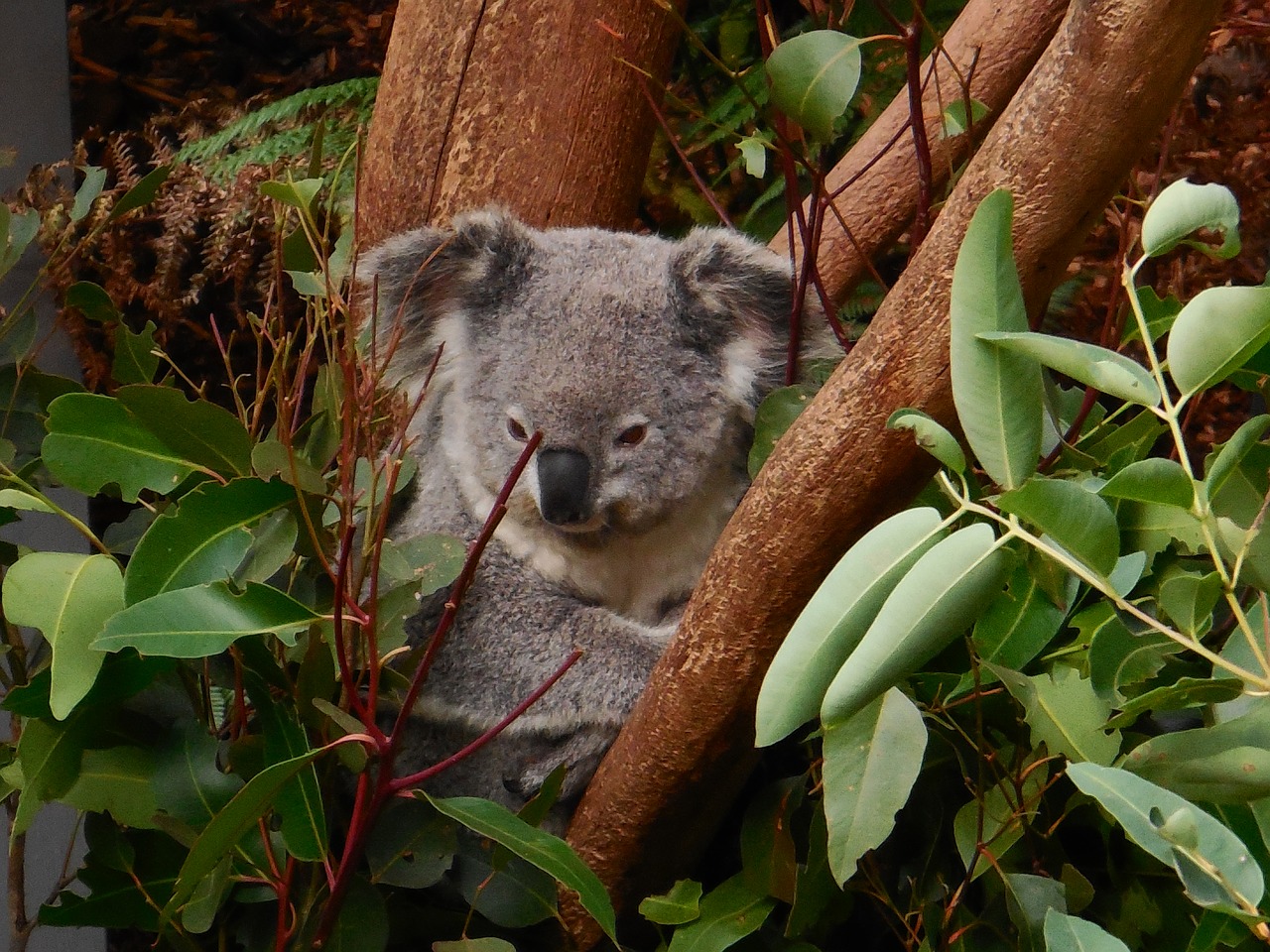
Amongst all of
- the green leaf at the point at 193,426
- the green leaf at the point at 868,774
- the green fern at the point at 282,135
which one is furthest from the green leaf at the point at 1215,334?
the green fern at the point at 282,135

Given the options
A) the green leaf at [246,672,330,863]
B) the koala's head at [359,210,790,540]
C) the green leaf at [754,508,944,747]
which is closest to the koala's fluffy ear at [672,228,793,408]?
the koala's head at [359,210,790,540]

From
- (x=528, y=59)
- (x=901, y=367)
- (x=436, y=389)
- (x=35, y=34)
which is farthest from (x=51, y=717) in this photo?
(x=35, y=34)

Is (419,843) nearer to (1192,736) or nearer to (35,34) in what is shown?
(1192,736)

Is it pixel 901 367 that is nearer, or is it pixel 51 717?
pixel 901 367

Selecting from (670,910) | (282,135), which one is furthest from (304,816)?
(282,135)

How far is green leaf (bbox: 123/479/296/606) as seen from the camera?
113cm

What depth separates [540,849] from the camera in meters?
1.10

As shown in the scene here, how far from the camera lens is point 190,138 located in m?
2.85

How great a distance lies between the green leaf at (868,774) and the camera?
95 centimetres

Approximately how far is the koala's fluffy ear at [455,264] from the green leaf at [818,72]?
60 centimetres

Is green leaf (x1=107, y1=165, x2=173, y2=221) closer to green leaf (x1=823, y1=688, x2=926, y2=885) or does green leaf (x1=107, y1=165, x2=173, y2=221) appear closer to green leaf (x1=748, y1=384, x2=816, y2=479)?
green leaf (x1=748, y1=384, x2=816, y2=479)

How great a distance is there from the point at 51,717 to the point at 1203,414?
2357 mm

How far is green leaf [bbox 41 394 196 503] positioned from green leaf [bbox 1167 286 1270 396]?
0.96 metres

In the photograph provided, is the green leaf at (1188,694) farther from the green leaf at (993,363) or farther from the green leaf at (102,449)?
the green leaf at (102,449)
